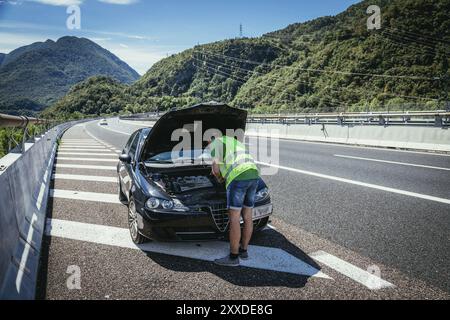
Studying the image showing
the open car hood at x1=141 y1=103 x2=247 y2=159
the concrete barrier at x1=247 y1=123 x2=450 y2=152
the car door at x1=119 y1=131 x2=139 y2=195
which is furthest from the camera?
the concrete barrier at x1=247 y1=123 x2=450 y2=152

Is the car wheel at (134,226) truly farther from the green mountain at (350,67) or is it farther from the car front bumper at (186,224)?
the green mountain at (350,67)

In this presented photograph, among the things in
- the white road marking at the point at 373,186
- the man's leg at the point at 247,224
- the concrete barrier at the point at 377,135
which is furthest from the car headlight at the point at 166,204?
the concrete barrier at the point at 377,135

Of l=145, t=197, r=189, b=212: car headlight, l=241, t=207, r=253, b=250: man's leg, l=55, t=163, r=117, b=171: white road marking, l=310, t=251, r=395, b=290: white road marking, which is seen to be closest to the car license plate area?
l=241, t=207, r=253, b=250: man's leg

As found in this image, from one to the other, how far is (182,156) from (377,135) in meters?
12.8

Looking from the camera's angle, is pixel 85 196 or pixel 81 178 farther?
pixel 81 178

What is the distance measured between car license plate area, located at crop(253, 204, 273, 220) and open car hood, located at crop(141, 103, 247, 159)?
1314 mm

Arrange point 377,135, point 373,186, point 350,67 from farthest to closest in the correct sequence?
1. point 350,67
2. point 377,135
3. point 373,186

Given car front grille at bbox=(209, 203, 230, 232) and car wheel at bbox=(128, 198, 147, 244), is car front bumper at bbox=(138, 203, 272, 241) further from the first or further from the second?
car wheel at bbox=(128, 198, 147, 244)

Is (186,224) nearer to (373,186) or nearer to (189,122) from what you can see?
(189,122)

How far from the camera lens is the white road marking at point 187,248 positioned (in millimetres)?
4066

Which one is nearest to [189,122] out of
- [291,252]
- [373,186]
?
[291,252]

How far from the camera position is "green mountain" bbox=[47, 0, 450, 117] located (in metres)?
65.4

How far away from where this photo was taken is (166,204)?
4293 mm

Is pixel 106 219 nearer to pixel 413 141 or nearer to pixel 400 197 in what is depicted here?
pixel 400 197
